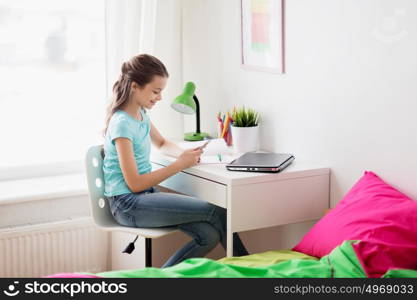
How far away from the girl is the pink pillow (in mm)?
453

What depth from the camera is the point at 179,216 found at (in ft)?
9.15

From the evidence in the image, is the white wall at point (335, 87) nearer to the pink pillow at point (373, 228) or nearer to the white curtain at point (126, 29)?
the pink pillow at point (373, 228)

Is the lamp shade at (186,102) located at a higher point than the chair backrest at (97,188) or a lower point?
higher

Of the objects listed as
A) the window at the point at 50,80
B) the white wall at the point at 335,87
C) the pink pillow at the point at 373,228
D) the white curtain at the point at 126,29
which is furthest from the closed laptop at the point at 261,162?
the window at the point at 50,80

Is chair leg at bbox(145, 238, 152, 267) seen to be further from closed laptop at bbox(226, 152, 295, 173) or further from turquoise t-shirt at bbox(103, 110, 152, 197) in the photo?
closed laptop at bbox(226, 152, 295, 173)

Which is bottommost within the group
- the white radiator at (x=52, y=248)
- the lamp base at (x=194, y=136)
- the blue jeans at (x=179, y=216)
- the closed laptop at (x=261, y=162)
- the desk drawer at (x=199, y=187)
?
the white radiator at (x=52, y=248)

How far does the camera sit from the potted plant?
3.06 meters

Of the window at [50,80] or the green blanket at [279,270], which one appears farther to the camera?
the window at [50,80]

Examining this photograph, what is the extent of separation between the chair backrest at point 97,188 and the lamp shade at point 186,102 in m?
0.41

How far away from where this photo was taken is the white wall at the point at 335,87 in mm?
2434

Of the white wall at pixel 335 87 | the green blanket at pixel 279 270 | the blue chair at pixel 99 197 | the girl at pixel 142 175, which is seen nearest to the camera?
the green blanket at pixel 279 270

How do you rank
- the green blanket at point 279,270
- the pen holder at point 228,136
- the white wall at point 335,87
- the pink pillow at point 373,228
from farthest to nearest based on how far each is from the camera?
the pen holder at point 228,136 < the white wall at point 335,87 < the pink pillow at point 373,228 < the green blanket at point 279,270

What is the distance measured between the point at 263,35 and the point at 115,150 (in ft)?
2.61

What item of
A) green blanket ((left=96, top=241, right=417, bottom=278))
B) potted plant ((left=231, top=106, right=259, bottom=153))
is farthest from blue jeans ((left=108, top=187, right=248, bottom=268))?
green blanket ((left=96, top=241, right=417, bottom=278))
